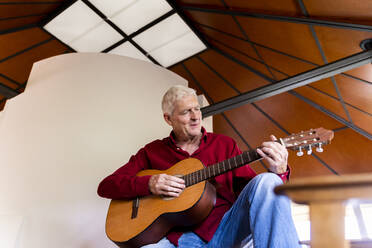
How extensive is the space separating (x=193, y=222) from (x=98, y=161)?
1865 mm

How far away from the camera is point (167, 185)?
1957 millimetres

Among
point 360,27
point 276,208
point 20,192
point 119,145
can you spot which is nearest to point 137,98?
point 119,145

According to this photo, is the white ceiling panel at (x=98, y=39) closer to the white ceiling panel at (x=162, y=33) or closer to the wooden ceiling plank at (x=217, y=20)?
the white ceiling panel at (x=162, y=33)

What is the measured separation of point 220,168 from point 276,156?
36 cm

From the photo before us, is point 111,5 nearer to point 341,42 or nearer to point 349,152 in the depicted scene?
point 341,42

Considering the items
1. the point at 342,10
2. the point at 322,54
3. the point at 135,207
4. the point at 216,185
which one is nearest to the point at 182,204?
the point at 216,185

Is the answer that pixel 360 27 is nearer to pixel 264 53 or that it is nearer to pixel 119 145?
pixel 264 53

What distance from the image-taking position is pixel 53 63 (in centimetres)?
419

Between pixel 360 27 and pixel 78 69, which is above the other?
pixel 360 27

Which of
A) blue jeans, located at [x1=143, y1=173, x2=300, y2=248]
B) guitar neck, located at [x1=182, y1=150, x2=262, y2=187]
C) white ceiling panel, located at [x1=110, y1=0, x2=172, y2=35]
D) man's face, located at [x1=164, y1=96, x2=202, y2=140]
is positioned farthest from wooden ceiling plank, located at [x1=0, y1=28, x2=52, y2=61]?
blue jeans, located at [x1=143, y1=173, x2=300, y2=248]

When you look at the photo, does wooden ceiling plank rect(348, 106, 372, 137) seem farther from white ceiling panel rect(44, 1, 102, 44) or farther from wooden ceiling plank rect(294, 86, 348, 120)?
white ceiling panel rect(44, 1, 102, 44)

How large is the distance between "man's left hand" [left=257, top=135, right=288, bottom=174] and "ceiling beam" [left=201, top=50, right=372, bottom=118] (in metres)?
2.45

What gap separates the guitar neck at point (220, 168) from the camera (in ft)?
5.90

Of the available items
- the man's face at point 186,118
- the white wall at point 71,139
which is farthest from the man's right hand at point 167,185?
the white wall at point 71,139
